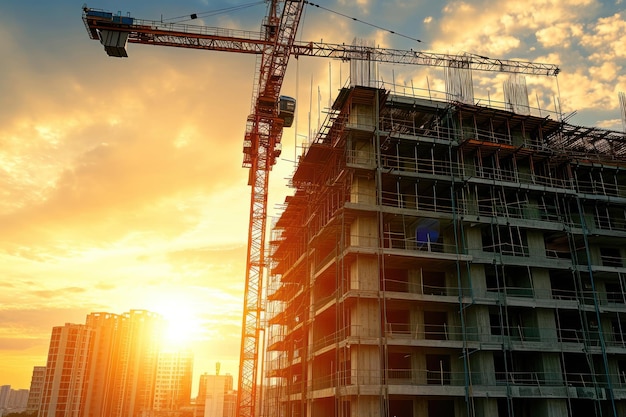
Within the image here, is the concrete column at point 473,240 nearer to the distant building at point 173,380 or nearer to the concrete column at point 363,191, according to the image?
the concrete column at point 363,191

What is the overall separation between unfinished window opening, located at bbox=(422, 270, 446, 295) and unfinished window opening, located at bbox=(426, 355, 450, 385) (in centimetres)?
444

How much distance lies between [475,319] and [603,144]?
75.1 feet

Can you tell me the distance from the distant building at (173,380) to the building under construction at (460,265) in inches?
5025

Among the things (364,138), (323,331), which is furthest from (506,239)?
(323,331)

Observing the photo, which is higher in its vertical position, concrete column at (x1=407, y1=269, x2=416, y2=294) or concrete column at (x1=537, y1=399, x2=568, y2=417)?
concrete column at (x1=407, y1=269, x2=416, y2=294)

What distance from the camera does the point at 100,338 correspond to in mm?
100812

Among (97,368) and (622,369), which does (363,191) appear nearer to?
(622,369)

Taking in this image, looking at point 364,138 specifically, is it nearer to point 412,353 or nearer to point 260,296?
point 412,353

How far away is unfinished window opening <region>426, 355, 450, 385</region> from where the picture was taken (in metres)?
31.1

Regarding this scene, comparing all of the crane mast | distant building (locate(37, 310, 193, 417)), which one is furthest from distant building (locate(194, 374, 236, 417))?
the crane mast

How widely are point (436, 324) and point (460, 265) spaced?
4394 millimetres

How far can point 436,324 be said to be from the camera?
108 feet

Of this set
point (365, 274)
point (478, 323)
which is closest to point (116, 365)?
point (365, 274)

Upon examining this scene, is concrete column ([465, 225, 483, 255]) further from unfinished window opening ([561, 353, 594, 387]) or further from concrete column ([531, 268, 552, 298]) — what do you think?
unfinished window opening ([561, 353, 594, 387])
